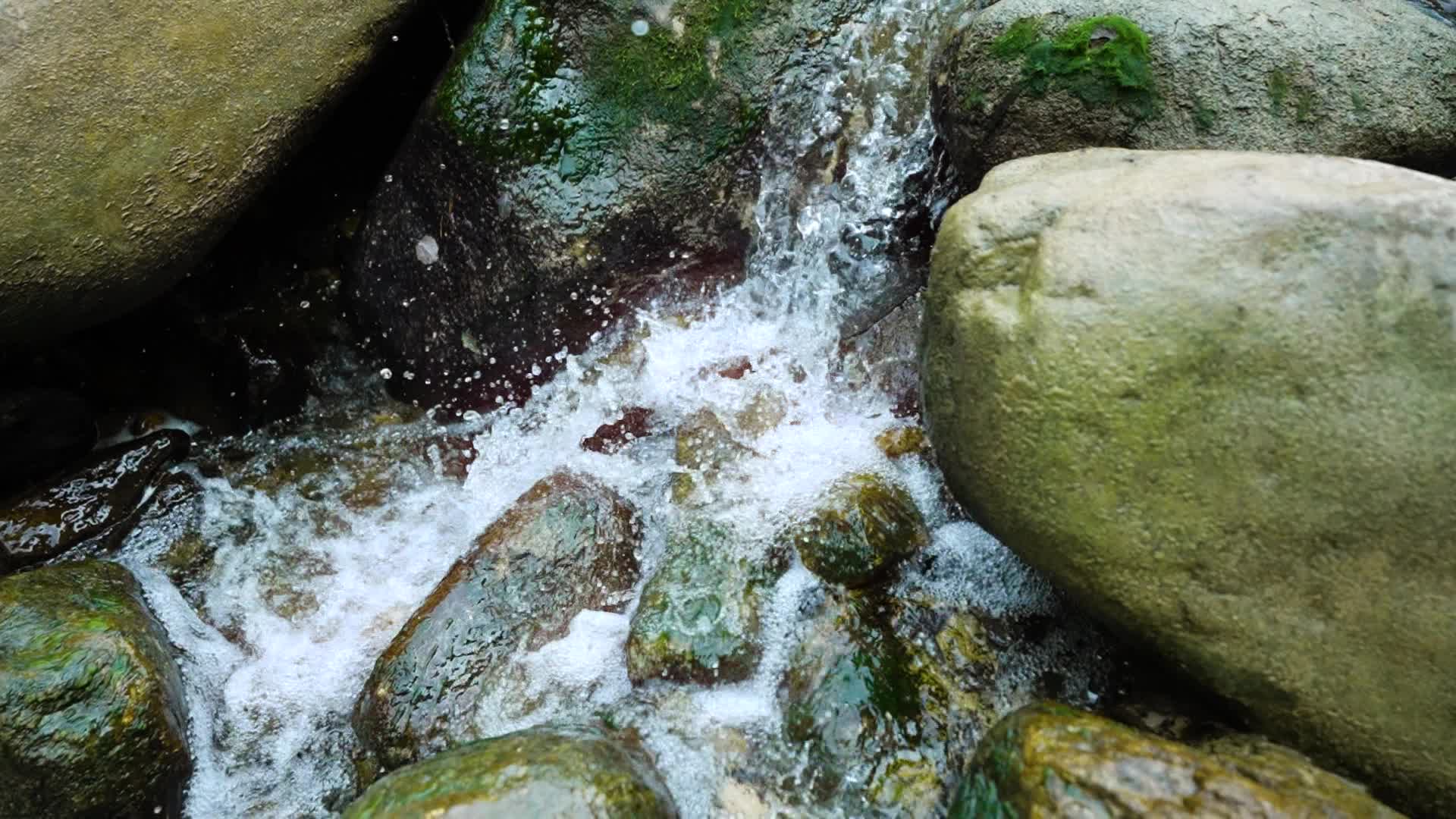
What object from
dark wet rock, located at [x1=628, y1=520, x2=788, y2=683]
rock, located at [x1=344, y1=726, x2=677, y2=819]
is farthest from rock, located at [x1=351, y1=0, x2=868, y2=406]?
rock, located at [x1=344, y1=726, x2=677, y2=819]

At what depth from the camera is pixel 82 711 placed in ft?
9.01

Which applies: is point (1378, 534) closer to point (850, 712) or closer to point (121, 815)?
point (850, 712)

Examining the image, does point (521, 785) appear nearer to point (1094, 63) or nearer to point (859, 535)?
point (859, 535)

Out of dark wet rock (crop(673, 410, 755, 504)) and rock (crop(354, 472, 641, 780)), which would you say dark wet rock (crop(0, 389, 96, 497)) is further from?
dark wet rock (crop(673, 410, 755, 504))

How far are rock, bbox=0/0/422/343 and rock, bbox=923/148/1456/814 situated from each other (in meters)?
2.41

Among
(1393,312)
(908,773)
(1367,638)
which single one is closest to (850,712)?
(908,773)

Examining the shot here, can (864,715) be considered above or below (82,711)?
below

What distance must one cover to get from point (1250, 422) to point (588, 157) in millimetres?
2396

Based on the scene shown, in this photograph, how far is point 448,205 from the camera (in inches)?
152

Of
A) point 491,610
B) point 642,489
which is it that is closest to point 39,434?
point 491,610

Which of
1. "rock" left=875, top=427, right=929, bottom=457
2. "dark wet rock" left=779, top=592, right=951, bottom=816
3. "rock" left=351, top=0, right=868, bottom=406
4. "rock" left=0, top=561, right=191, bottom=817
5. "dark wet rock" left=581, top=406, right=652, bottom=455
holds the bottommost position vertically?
"dark wet rock" left=779, top=592, right=951, bottom=816

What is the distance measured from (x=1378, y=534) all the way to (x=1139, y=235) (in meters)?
0.79

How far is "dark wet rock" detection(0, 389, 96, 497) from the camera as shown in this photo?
371cm

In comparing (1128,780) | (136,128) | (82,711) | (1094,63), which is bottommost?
(82,711)
